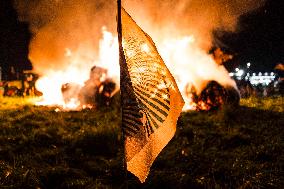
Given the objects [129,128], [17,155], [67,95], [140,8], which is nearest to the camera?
[129,128]

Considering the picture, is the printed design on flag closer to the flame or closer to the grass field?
the grass field

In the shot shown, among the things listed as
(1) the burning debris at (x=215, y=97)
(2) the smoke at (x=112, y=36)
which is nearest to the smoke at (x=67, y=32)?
(2) the smoke at (x=112, y=36)

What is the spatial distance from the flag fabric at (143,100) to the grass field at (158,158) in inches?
94.5

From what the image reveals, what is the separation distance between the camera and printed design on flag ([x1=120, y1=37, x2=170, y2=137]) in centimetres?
282

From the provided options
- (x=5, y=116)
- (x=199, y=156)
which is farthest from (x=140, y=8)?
(x=199, y=156)

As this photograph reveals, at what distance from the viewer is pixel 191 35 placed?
53.2ft

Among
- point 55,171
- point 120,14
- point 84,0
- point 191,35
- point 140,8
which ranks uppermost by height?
point 84,0

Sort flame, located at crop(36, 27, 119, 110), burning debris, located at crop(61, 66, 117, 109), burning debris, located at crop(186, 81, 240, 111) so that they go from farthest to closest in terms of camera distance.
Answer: flame, located at crop(36, 27, 119, 110), burning debris, located at crop(61, 66, 117, 109), burning debris, located at crop(186, 81, 240, 111)

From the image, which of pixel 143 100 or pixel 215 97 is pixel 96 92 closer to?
pixel 215 97

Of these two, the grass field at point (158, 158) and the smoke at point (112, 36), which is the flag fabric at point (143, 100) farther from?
the smoke at point (112, 36)

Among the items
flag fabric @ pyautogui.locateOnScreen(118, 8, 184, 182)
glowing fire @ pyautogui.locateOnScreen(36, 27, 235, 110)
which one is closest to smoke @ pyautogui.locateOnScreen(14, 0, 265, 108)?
glowing fire @ pyautogui.locateOnScreen(36, 27, 235, 110)

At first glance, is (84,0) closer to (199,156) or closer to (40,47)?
(40,47)

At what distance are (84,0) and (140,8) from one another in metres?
6.26

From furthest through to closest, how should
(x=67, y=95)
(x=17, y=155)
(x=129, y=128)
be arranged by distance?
1. (x=67, y=95)
2. (x=17, y=155)
3. (x=129, y=128)
